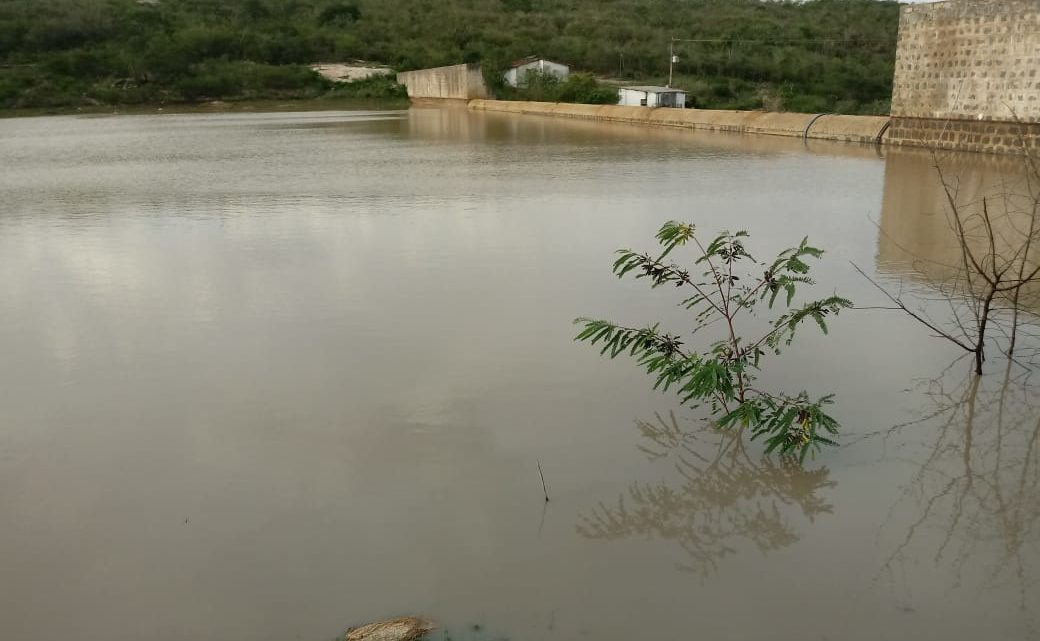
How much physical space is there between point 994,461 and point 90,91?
150ft

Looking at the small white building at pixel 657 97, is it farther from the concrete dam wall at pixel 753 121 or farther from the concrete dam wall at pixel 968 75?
the concrete dam wall at pixel 968 75

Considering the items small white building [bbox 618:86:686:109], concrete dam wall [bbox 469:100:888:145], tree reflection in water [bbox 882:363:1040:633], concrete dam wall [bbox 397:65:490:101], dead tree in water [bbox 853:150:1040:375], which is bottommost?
tree reflection in water [bbox 882:363:1040:633]

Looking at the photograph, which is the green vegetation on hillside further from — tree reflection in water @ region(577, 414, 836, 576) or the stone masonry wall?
tree reflection in water @ region(577, 414, 836, 576)

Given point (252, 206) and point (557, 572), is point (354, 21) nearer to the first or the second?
point (252, 206)

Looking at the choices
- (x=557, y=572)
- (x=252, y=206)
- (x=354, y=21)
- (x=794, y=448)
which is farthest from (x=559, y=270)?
(x=354, y=21)

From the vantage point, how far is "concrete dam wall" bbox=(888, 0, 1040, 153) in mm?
11680

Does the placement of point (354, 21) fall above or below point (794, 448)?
above

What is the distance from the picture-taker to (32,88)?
41.1 m

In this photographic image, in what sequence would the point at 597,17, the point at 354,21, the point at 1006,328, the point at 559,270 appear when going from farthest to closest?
the point at 597,17
the point at 354,21
the point at 559,270
the point at 1006,328

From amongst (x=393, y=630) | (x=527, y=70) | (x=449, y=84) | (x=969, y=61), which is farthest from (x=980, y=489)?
(x=527, y=70)

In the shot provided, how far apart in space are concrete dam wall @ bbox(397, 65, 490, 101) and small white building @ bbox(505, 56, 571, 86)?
102 inches

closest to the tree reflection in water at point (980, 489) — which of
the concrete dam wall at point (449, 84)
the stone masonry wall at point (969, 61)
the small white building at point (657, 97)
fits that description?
the stone masonry wall at point (969, 61)

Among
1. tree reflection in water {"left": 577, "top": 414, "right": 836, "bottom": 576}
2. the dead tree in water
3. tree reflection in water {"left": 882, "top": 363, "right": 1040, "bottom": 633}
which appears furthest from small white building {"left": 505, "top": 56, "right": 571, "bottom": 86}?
tree reflection in water {"left": 577, "top": 414, "right": 836, "bottom": 576}

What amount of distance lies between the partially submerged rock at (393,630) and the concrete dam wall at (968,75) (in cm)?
1128
